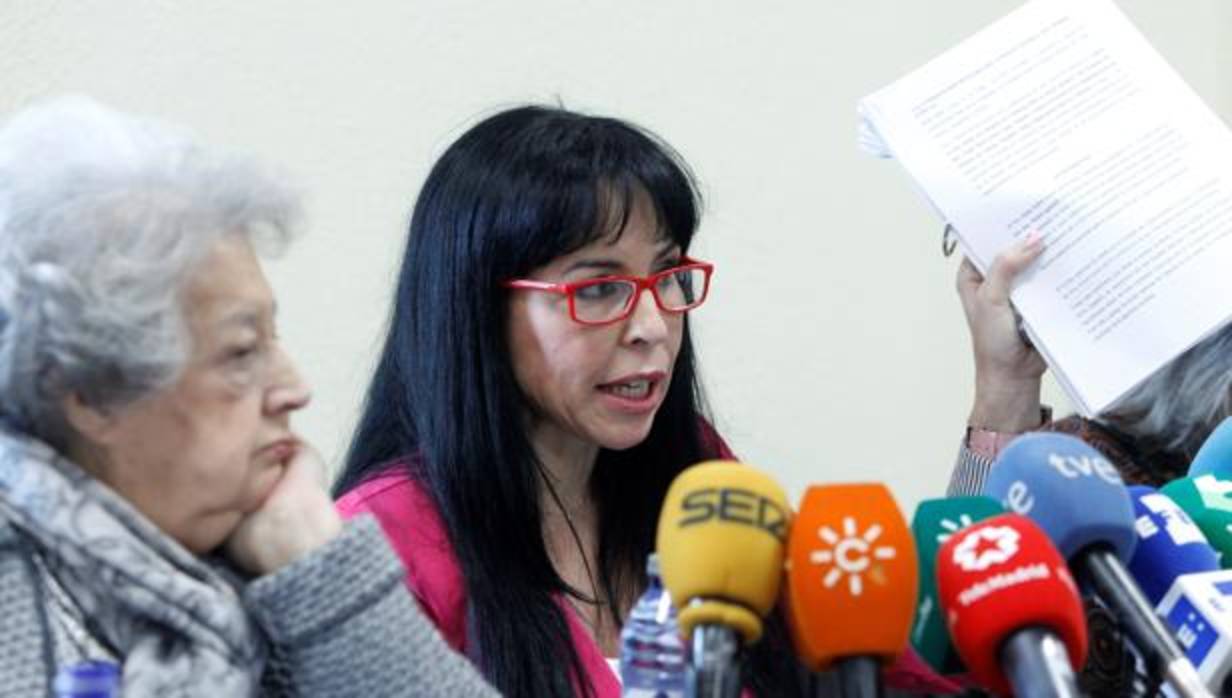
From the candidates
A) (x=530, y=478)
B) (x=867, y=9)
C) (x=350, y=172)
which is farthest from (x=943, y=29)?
(x=530, y=478)

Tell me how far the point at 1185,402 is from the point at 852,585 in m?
1.19

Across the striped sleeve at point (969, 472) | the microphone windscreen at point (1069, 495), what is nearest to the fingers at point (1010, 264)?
the striped sleeve at point (969, 472)

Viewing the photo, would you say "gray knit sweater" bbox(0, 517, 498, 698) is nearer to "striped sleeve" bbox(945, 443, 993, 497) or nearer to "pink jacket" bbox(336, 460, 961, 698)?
"pink jacket" bbox(336, 460, 961, 698)

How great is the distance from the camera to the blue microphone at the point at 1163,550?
3.91 feet

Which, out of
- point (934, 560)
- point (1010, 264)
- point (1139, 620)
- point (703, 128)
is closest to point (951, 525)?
point (934, 560)

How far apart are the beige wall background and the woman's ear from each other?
1.20 m

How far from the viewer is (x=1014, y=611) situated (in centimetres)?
88

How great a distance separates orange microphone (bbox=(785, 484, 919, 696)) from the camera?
0.89m

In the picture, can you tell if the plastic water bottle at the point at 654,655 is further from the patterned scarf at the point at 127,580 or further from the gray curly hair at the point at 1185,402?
the gray curly hair at the point at 1185,402

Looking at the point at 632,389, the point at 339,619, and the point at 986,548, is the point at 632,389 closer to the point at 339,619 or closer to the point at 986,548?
the point at 339,619

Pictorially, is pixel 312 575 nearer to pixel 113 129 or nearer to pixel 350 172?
pixel 113 129

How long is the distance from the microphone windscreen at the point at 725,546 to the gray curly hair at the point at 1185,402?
1088 millimetres

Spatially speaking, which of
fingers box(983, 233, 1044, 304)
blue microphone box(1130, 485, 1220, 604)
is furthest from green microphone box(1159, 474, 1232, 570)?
fingers box(983, 233, 1044, 304)

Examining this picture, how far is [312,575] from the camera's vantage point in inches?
40.9
